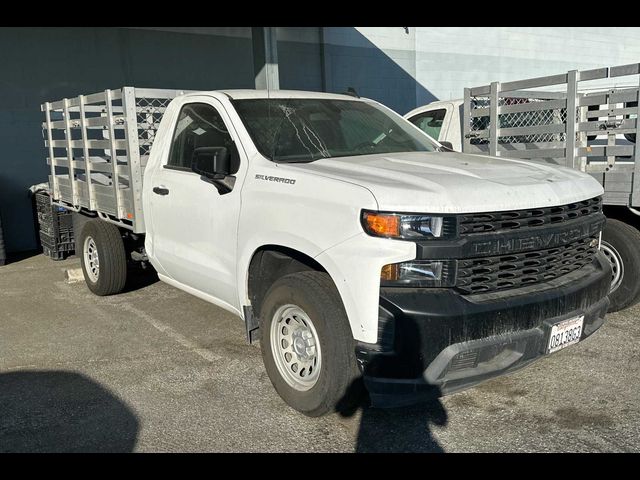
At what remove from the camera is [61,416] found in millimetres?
3861

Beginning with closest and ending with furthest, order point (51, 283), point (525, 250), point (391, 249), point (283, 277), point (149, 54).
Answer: point (391, 249) → point (525, 250) → point (283, 277) → point (51, 283) → point (149, 54)

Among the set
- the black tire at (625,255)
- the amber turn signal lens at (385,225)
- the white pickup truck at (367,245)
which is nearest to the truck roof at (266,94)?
the white pickup truck at (367,245)

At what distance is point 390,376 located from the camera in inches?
122

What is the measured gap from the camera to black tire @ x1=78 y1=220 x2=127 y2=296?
631cm

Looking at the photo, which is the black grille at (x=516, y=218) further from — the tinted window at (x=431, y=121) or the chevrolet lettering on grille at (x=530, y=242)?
the tinted window at (x=431, y=121)

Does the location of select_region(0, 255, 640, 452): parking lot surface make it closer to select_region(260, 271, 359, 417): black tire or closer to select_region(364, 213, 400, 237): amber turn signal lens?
select_region(260, 271, 359, 417): black tire

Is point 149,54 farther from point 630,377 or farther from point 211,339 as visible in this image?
point 630,377

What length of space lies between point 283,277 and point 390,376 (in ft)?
3.03

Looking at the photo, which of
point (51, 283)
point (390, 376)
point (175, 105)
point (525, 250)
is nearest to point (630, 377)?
point (525, 250)

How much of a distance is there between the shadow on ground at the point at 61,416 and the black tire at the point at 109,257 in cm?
187

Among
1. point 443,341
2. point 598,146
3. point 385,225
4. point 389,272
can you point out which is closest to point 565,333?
point 443,341

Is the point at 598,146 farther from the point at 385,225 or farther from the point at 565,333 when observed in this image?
the point at 385,225

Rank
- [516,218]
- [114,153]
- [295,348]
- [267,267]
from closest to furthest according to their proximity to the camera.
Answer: [516,218] → [295,348] → [267,267] → [114,153]

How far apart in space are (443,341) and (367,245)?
601 millimetres
